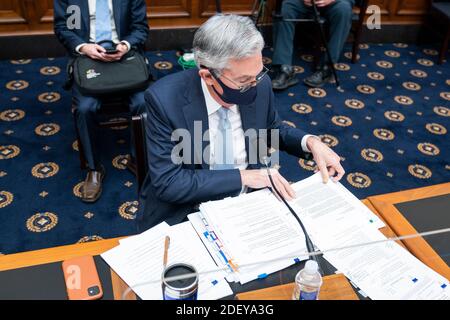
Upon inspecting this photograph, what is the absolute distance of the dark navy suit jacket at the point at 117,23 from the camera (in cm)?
252

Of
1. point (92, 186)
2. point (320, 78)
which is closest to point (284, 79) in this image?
point (320, 78)

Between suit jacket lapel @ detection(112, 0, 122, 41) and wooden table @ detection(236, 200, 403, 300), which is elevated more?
suit jacket lapel @ detection(112, 0, 122, 41)

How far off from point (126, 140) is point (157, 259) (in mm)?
1808

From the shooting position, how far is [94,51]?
245 centimetres

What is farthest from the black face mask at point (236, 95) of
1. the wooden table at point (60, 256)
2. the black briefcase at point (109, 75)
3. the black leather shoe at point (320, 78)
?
the black leather shoe at point (320, 78)

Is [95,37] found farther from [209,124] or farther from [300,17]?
[300,17]

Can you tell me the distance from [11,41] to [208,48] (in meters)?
2.81

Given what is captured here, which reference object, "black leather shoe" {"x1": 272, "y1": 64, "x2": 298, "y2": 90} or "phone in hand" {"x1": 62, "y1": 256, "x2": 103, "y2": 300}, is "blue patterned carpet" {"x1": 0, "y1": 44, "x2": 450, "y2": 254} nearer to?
"black leather shoe" {"x1": 272, "y1": 64, "x2": 298, "y2": 90}

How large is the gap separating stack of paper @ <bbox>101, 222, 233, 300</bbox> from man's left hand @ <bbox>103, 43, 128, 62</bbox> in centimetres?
144

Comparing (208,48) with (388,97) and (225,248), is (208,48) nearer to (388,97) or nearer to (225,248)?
(225,248)

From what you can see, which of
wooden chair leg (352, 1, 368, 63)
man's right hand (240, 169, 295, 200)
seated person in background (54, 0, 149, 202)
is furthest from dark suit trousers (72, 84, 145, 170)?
wooden chair leg (352, 1, 368, 63)

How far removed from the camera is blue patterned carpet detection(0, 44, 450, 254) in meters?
2.35

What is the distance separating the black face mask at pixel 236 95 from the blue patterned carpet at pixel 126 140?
3.61 ft

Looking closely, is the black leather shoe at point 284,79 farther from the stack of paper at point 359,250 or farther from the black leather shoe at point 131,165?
the stack of paper at point 359,250
